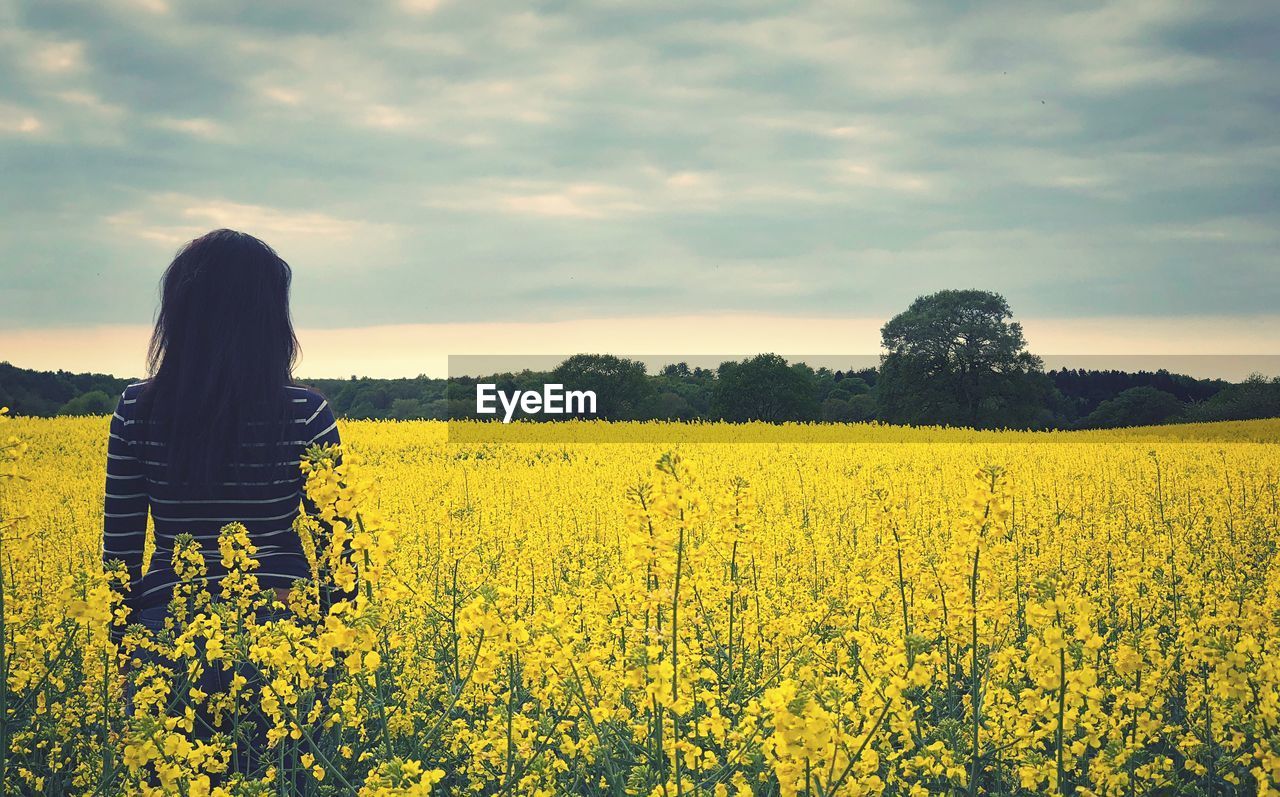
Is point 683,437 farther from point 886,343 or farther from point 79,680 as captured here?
point 886,343

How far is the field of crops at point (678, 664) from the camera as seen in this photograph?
2.61 metres

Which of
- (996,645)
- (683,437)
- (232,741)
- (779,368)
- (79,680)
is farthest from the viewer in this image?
(779,368)

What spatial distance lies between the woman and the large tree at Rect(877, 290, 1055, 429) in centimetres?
4593

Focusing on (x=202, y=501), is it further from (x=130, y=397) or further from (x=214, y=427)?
(x=130, y=397)

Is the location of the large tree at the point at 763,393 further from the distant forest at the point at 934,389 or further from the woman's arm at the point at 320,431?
the woman's arm at the point at 320,431

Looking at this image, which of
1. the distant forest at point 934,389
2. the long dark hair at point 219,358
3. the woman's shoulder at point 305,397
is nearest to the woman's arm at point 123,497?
the long dark hair at point 219,358

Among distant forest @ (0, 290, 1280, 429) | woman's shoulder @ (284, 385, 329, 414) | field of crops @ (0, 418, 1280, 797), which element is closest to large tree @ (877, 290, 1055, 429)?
distant forest @ (0, 290, 1280, 429)

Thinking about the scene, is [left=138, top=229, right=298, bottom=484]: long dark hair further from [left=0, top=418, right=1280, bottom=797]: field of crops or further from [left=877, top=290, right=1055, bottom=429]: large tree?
[left=877, top=290, right=1055, bottom=429]: large tree

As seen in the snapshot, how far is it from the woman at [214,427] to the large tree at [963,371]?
151ft

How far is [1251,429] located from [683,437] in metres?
24.8

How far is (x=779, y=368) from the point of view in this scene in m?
48.2

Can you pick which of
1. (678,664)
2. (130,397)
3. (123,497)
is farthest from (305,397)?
(678,664)

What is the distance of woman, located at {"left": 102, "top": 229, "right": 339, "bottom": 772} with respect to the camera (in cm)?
328

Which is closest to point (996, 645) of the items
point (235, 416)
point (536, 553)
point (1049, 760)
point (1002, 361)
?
point (1049, 760)
